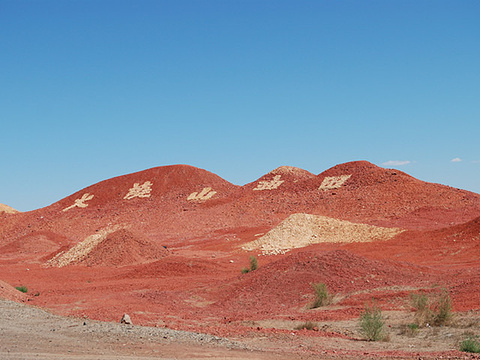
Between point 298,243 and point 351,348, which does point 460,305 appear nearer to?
point 351,348

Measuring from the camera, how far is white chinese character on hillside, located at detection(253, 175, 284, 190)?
74.9 metres

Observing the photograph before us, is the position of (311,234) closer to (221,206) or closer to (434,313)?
(221,206)

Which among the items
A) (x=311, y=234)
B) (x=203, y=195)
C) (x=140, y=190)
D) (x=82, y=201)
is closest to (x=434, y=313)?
(x=311, y=234)

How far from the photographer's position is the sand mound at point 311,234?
3975 centimetres

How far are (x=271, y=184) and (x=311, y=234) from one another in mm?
34625

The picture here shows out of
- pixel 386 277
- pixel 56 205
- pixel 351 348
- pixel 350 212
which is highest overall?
pixel 56 205

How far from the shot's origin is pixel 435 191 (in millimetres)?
60125

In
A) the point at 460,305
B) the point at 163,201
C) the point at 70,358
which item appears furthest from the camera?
the point at 163,201

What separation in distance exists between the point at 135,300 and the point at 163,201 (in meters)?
56.5

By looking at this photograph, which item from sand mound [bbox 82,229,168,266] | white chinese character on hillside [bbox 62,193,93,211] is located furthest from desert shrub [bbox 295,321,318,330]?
white chinese character on hillside [bbox 62,193,93,211]

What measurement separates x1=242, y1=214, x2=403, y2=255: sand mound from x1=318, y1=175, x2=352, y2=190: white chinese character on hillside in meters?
24.8

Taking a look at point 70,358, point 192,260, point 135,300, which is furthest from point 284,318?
point 192,260

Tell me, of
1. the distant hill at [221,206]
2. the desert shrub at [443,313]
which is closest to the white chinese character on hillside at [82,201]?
the distant hill at [221,206]

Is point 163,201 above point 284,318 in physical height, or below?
above
